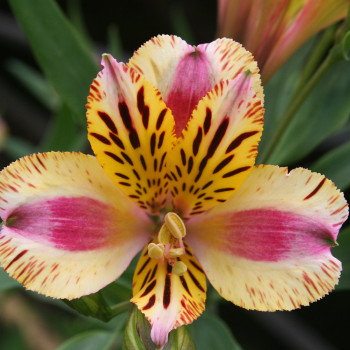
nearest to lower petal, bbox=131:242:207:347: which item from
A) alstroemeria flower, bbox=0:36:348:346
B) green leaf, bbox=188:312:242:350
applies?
alstroemeria flower, bbox=0:36:348:346

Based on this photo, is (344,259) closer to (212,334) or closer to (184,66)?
(212,334)

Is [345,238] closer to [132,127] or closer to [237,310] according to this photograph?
[132,127]

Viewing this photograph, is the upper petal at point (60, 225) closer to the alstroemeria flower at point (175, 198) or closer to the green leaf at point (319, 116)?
the alstroemeria flower at point (175, 198)

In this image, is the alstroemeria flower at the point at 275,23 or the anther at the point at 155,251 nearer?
the anther at the point at 155,251

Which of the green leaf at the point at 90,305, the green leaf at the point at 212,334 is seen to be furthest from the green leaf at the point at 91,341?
the green leaf at the point at 90,305

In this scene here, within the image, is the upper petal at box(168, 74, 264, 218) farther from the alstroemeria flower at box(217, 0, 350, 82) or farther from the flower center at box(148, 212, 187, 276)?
the alstroemeria flower at box(217, 0, 350, 82)
